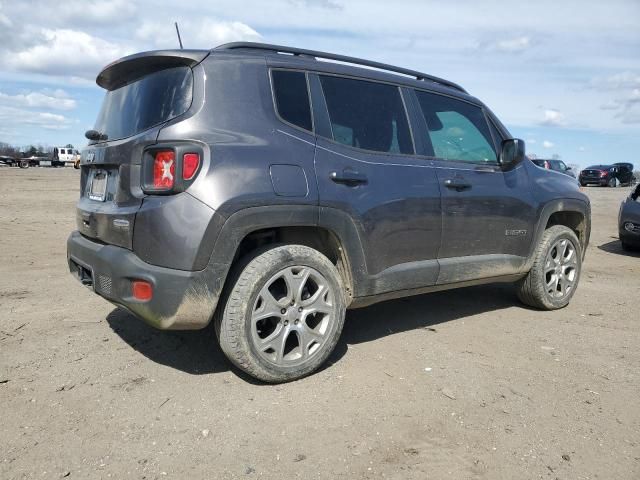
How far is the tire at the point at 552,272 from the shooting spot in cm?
502

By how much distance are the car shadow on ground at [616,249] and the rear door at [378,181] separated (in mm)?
6664

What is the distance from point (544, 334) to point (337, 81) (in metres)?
2.67

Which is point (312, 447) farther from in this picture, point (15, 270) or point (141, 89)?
point (15, 270)

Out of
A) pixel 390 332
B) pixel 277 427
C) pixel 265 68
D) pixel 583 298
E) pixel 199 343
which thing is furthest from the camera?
pixel 583 298

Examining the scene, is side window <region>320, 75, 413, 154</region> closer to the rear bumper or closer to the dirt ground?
the rear bumper

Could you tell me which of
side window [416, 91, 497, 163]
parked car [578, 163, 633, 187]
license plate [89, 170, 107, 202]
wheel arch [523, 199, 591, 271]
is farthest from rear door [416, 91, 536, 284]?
parked car [578, 163, 633, 187]

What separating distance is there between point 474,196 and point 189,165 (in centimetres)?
234

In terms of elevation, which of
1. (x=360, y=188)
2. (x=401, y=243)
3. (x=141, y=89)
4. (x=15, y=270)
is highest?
(x=141, y=89)

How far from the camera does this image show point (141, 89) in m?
3.36

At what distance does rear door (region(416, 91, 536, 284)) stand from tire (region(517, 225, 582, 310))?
1.00 feet

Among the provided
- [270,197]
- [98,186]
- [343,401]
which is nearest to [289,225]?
[270,197]

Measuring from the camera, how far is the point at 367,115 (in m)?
3.82

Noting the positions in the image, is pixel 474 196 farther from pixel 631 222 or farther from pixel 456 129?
pixel 631 222

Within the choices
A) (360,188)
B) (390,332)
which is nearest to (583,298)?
(390,332)
